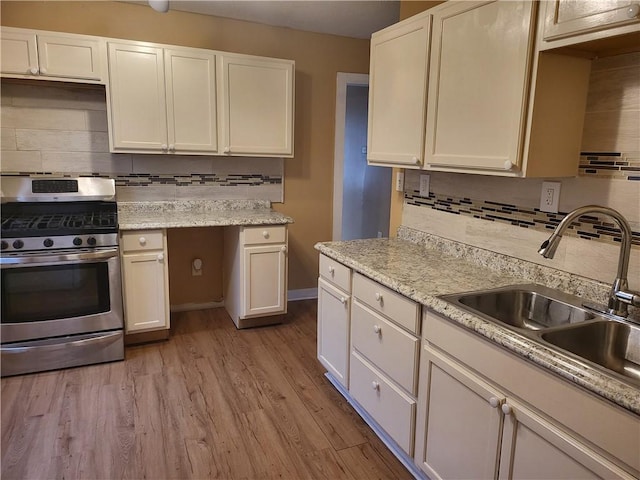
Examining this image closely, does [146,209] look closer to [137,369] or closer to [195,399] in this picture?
[137,369]

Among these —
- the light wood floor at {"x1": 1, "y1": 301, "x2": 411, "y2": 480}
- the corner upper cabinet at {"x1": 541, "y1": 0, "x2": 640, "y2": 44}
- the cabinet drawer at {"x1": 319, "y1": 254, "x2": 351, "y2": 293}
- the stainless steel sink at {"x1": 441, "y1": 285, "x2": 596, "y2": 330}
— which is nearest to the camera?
the corner upper cabinet at {"x1": 541, "y1": 0, "x2": 640, "y2": 44}

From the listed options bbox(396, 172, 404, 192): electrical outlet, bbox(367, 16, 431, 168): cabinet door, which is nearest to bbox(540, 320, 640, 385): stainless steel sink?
bbox(367, 16, 431, 168): cabinet door

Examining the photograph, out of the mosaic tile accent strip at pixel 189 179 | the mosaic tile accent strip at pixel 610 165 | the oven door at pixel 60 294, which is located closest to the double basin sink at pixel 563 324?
the mosaic tile accent strip at pixel 610 165

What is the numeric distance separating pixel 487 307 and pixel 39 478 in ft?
6.48

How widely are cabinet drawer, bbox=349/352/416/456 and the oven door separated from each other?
1634 millimetres

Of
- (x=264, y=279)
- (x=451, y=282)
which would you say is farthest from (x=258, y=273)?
(x=451, y=282)

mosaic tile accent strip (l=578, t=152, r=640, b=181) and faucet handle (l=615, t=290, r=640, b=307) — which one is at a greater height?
mosaic tile accent strip (l=578, t=152, r=640, b=181)

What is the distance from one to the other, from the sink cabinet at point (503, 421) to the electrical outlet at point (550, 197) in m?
0.67

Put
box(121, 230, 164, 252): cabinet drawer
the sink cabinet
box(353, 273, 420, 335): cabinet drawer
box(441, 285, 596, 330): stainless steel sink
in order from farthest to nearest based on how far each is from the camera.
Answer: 1. box(121, 230, 164, 252): cabinet drawer
2. box(353, 273, 420, 335): cabinet drawer
3. box(441, 285, 596, 330): stainless steel sink
4. the sink cabinet

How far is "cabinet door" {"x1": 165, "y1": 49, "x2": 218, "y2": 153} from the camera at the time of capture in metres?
3.11

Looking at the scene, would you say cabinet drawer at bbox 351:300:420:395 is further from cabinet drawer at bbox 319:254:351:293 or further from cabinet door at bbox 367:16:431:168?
cabinet door at bbox 367:16:431:168

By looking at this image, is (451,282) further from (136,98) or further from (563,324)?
(136,98)

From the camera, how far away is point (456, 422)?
1592mm

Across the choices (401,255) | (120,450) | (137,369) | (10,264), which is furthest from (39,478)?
(401,255)
